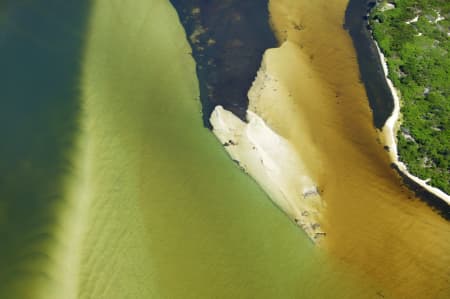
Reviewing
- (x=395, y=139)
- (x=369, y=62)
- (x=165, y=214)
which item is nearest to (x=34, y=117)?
(x=165, y=214)

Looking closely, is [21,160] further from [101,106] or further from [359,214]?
[359,214]

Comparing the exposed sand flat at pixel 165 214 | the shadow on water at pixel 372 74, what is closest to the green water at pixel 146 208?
Result: the exposed sand flat at pixel 165 214

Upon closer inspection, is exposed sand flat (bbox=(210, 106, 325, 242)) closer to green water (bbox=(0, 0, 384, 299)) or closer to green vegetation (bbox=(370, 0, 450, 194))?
green water (bbox=(0, 0, 384, 299))

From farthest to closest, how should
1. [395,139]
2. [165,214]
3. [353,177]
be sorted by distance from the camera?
[395,139], [353,177], [165,214]

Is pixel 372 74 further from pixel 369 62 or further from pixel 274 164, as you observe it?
pixel 274 164

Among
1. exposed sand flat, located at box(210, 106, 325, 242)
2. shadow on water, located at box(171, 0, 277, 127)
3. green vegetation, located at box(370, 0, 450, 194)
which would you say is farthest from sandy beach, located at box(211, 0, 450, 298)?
green vegetation, located at box(370, 0, 450, 194)

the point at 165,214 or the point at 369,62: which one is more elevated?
the point at 369,62
